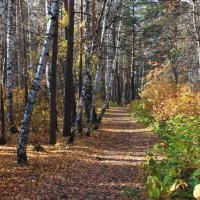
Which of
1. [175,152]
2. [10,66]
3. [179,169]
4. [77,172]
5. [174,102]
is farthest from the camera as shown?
[174,102]

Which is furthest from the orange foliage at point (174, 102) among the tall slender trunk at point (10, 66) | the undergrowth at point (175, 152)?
the tall slender trunk at point (10, 66)

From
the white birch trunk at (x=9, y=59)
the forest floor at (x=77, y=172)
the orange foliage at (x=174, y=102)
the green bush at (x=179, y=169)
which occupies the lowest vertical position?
the forest floor at (x=77, y=172)

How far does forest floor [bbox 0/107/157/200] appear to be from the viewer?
748 centimetres

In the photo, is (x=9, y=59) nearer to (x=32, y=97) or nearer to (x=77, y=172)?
(x=32, y=97)

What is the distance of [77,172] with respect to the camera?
9.43 meters

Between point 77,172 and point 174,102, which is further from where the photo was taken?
point 174,102

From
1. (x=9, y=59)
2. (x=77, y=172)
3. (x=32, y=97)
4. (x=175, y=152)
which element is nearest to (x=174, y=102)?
(x=9, y=59)

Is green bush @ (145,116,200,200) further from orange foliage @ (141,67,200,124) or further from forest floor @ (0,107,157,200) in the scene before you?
orange foliage @ (141,67,200,124)

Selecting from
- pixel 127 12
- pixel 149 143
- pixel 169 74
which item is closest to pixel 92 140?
pixel 149 143

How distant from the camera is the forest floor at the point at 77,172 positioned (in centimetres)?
748

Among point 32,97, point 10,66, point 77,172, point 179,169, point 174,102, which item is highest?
point 10,66

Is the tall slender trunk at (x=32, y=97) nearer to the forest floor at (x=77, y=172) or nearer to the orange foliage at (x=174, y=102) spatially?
the forest floor at (x=77, y=172)

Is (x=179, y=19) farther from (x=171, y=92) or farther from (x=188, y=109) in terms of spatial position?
(x=188, y=109)

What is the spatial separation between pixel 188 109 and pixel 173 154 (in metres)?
6.31
